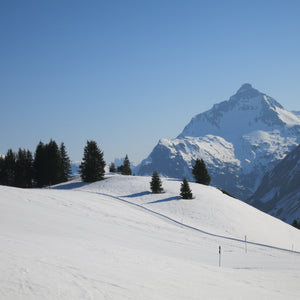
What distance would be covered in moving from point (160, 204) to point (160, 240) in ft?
55.0

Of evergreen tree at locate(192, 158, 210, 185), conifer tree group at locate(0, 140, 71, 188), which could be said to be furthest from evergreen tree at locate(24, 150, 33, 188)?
evergreen tree at locate(192, 158, 210, 185)

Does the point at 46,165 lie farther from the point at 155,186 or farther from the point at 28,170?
the point at 155,186

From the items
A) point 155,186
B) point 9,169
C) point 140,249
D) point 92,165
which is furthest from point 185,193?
point 9,169

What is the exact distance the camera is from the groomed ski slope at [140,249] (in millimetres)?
11031

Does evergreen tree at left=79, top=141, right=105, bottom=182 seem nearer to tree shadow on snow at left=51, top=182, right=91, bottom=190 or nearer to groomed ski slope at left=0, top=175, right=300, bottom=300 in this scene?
tree shadow on snow at left=51, top=182, right=91, bottom=190

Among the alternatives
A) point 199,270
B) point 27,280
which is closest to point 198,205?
point 199,270

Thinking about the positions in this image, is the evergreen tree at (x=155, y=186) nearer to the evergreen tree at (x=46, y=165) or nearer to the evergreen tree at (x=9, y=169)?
the evergreen tree at (x=46, y=165)

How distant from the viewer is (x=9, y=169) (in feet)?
188

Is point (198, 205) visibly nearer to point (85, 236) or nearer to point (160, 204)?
point (160, 204)

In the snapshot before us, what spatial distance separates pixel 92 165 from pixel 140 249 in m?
38.7

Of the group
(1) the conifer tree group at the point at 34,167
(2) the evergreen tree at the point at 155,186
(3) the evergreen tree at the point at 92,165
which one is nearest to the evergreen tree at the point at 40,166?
(1) the conifer tree group at the point at 34,167

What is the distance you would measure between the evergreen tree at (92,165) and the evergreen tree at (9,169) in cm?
1343

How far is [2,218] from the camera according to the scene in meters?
23.0

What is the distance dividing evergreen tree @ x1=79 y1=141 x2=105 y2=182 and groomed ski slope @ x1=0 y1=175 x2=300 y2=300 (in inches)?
396
